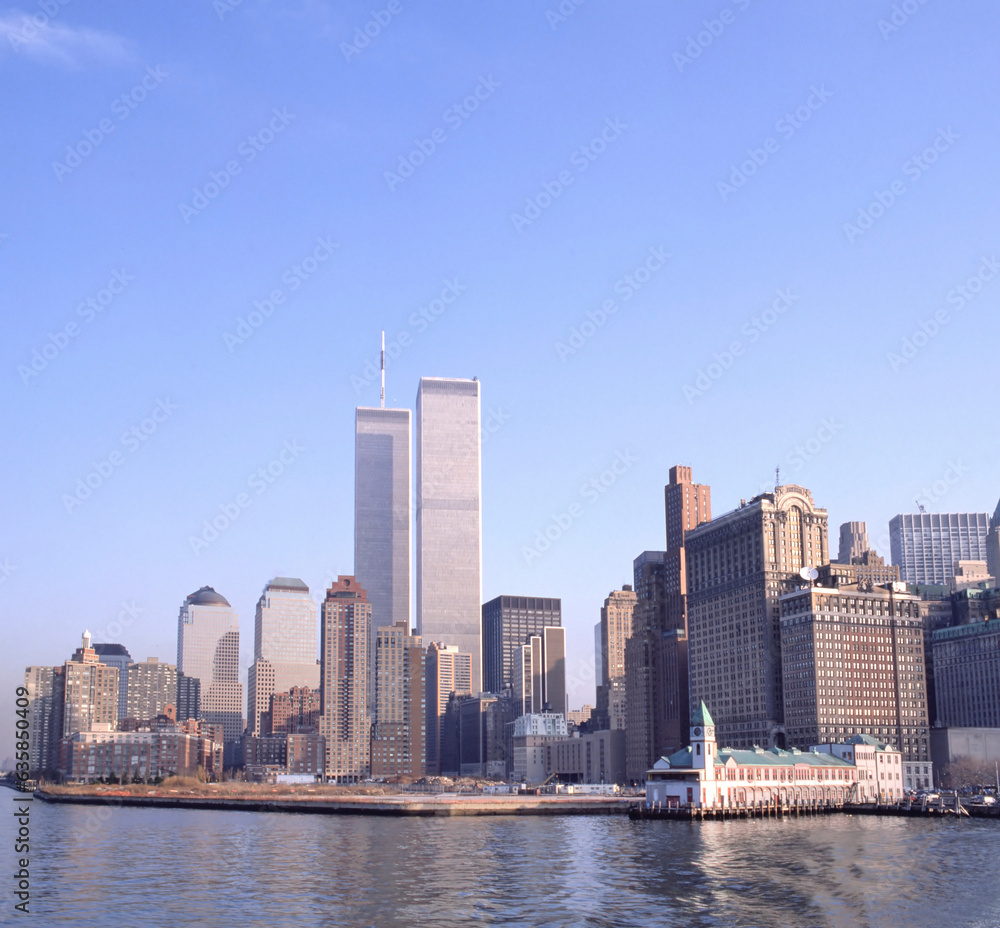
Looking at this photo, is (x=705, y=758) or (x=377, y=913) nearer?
(x=377, y=913)

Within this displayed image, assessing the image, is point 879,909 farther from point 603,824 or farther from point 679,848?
point 603,824

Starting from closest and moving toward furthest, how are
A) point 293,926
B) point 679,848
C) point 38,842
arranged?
1. point 293,926
2. point 679,848
3. point 38,842

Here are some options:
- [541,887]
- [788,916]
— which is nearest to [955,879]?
[788,916]

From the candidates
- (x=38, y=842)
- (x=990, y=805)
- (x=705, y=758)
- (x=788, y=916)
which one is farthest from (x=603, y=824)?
(x=788, y=916)

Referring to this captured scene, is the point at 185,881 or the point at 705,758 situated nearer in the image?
the point at 185,881

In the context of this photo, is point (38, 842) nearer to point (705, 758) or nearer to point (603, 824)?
point (603, 824)

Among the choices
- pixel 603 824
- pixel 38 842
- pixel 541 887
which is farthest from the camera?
pixel 603 824
